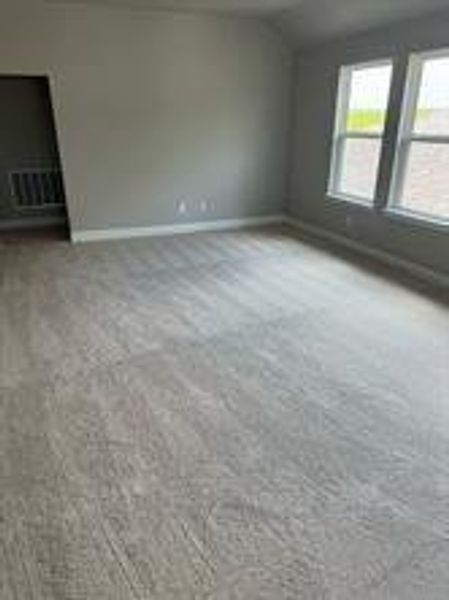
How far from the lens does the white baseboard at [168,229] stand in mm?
5695

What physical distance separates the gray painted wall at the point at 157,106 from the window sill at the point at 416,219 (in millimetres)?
2173

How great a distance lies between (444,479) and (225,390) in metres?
1.22

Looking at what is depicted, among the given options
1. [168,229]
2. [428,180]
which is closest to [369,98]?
[428,180]

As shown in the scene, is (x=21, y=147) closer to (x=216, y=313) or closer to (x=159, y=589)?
(x=216, y=313)

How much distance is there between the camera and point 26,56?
4793 mm

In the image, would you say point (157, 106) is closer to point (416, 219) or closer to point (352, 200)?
point (352, 200)

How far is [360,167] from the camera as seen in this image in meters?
5.29

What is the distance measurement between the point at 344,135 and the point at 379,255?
156cm

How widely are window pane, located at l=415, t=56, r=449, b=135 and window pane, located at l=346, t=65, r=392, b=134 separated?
1.28 feet

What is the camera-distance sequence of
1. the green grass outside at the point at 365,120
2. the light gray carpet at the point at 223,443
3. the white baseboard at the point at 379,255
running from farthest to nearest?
1. the green grass outside at the point at 365,120
2. the white baseboard at the point at 379,255
3. the light gray carpet at the point at 223,443

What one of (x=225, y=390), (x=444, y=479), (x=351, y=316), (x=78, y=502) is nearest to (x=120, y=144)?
(x=351, y=316)

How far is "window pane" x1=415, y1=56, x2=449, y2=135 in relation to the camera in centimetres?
416

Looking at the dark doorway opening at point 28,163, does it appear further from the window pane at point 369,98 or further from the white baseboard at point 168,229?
the window pane at point 369,98

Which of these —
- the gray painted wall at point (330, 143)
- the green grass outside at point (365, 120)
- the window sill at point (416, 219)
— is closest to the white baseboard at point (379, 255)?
the gray painted wall at point (330, 143)
